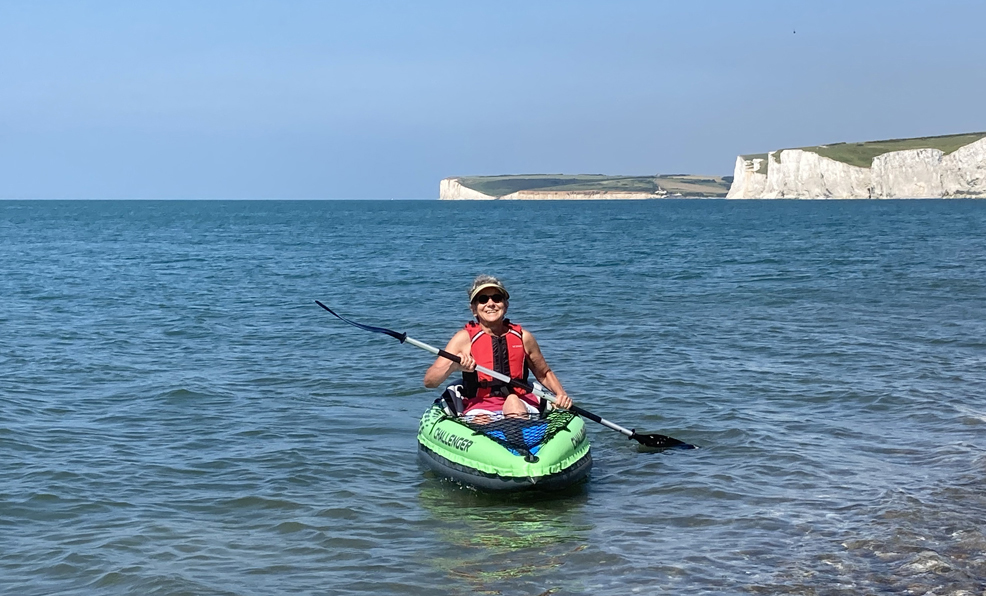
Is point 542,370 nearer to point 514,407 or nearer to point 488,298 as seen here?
point 514,407

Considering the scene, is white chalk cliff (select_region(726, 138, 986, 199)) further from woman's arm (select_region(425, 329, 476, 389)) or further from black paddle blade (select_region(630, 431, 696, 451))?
woman's arm (select_region(425, 329, 476, 389))

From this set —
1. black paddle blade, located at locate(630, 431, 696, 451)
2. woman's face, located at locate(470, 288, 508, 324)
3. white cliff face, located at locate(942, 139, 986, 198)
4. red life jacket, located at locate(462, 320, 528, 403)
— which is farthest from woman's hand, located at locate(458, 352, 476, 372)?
white cliff face, located at locate(942, 139, 986, 198)

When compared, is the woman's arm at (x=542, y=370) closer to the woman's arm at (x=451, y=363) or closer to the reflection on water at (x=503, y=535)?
the woman's arm at (x=451, y=363)

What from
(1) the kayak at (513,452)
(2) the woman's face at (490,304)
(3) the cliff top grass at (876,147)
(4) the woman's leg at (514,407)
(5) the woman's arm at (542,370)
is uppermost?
(3) the cliff top grass at (876,147)

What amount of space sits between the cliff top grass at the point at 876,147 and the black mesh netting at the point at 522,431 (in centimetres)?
15453

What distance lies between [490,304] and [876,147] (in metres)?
177

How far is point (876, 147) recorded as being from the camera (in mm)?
171125

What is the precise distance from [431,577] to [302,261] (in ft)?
115

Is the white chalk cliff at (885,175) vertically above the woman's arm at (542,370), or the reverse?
the white chalk cliff at (885,175)

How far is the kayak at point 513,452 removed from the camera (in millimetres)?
8391

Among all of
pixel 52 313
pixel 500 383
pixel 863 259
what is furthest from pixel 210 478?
pixel 863 259

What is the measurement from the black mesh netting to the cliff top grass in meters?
155

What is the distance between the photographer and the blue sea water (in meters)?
6.81

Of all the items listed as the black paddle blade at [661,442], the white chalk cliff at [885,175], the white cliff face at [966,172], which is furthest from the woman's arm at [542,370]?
the white chalk cliff at [885,175]
